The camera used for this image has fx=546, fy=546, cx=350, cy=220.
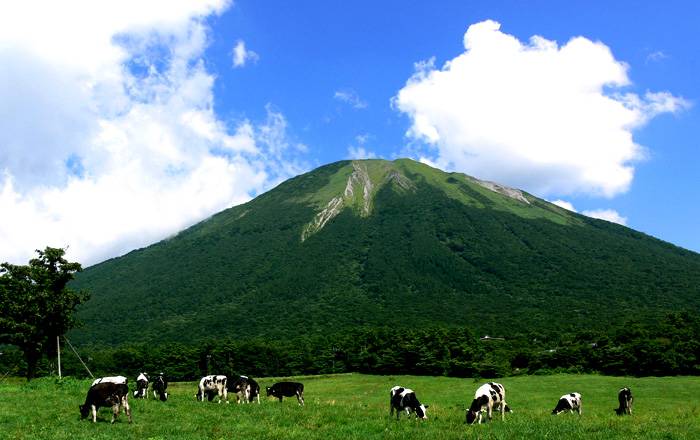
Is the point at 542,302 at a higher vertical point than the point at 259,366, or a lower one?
higher

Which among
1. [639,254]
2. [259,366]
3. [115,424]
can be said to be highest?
[639,254]

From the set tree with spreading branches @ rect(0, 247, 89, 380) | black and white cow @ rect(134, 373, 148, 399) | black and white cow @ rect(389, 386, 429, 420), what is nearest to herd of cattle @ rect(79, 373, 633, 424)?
black and white cow @ rect(389, 386, 429, 420)

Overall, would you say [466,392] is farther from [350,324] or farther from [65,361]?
[350,324]

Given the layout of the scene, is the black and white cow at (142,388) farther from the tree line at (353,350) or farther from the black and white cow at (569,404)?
the black and white cow at (569,404)

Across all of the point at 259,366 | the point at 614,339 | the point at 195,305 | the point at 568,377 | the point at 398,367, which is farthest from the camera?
the point at 195,305

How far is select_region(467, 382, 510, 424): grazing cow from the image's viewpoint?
19156mm

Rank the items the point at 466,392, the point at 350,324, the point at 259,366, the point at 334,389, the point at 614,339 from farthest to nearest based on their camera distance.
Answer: the point at 350,324 → the point at 259,366 → the point at 614,339 → the point at 334,389 → the point at 466,392

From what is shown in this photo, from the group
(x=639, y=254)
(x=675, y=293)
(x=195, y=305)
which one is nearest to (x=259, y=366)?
(x=195, y=305)

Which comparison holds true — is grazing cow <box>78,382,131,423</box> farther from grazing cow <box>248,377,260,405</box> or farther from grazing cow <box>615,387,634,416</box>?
grazing cow <box>615,387,634,416</box>

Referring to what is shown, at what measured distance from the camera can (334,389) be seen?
212 feet

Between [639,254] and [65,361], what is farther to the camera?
[639,254]

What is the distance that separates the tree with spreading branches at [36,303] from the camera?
116 ft

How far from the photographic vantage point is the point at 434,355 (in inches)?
3337

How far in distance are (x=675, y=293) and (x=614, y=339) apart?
98783mm
